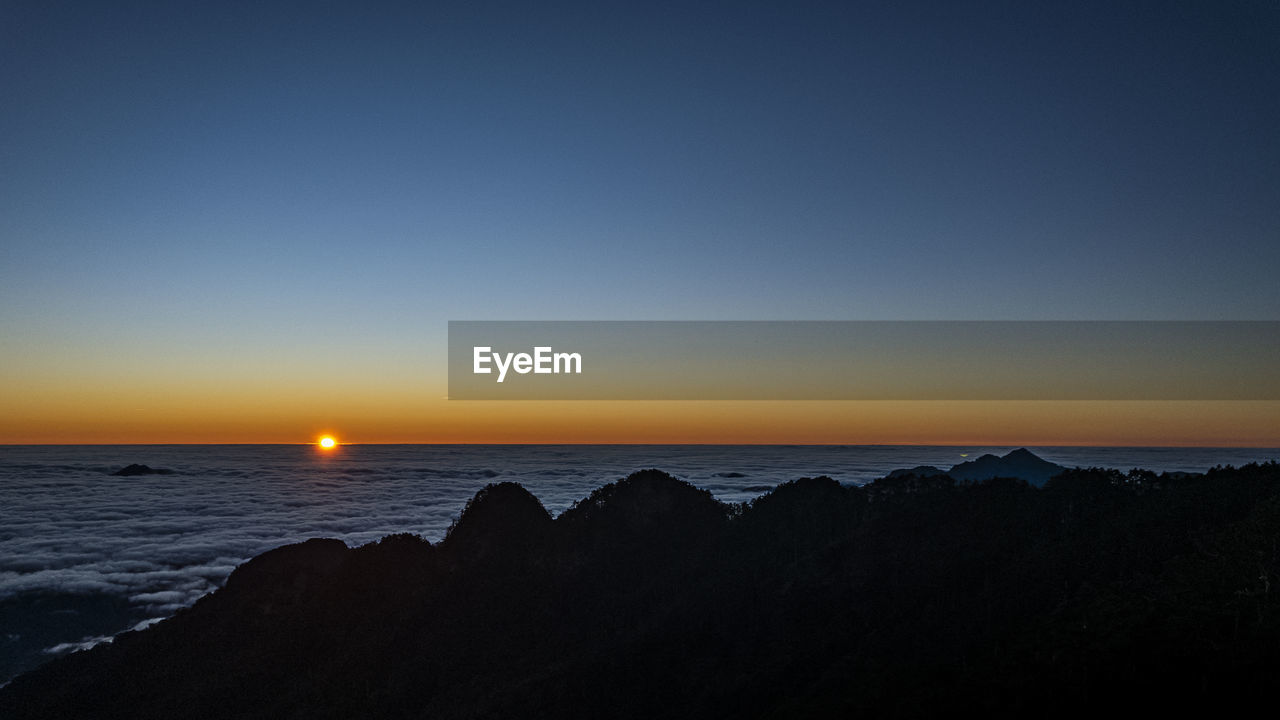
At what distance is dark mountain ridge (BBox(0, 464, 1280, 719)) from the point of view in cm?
1742

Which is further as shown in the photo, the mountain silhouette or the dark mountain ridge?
the mountain silhouette

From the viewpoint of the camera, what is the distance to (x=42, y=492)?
141 metres

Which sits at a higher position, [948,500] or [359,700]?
[948,500]

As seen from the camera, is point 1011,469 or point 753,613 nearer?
point 753,613

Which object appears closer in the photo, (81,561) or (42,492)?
(81,561)

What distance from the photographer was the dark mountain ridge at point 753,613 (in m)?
17.4

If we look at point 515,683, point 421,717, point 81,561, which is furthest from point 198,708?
point 81,561

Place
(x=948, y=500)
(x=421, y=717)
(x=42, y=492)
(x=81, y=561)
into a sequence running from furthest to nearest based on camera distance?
(x=42, y=492) < (x=81, y=561) < (x=948, y=500) < (x=421, y=717)

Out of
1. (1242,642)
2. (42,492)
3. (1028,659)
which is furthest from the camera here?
(42,492)

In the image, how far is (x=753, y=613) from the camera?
27578 mm

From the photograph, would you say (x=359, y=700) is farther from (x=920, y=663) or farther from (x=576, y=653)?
(x=920, y=663)

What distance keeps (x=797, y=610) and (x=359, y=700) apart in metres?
18.4

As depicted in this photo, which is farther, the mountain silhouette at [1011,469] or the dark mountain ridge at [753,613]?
the mountain silhouette at [1011,469]

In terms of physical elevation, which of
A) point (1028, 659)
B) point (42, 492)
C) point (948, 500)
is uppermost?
point (948, 500)
